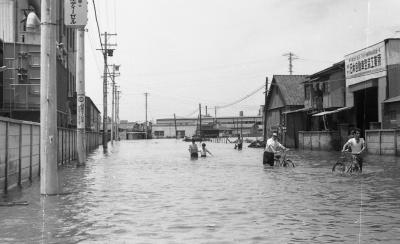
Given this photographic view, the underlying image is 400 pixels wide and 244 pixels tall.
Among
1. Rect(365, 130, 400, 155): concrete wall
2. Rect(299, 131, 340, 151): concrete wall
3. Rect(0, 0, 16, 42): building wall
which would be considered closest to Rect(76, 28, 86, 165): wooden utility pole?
Rect(0, 0, 16, 42): building wall

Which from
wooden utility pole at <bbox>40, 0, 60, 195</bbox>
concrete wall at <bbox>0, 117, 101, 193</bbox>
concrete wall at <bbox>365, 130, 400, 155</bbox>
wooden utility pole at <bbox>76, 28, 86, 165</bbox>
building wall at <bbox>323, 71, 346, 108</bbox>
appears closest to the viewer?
wooden utility pole at <bbox>40, 0, 60, 195</bbox>

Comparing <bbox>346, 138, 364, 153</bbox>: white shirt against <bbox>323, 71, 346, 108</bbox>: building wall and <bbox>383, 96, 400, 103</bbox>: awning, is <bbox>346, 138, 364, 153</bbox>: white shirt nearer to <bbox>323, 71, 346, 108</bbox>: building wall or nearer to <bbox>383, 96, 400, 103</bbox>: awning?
<bbox>383, 96, 400, 103</bbox>: awning

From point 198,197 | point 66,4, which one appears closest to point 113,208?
point 198,197

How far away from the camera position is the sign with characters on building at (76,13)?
66.8 ft

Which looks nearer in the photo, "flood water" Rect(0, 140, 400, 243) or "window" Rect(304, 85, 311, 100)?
"flood water" Rect(0, 140, 400, 243)

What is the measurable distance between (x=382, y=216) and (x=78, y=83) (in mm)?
19856

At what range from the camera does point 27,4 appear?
43.1m

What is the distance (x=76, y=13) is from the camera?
2039cm

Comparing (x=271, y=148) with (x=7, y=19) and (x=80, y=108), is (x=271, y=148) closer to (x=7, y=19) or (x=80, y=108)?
(x=80, y=108)

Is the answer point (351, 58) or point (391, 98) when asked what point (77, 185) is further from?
point (351, 58)

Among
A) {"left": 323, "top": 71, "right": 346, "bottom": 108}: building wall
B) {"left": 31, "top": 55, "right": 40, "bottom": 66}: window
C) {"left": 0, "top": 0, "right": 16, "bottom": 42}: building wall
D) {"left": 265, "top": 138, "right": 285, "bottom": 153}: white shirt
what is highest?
{"left": 0, "top": 0, "right": 16, "bottom": 42}: building wall

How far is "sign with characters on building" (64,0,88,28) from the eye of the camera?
2036 centimetres

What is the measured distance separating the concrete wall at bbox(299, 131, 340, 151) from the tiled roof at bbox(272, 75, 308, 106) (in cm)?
1246

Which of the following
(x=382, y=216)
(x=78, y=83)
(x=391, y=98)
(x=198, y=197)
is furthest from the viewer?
(x=391, y=98)
